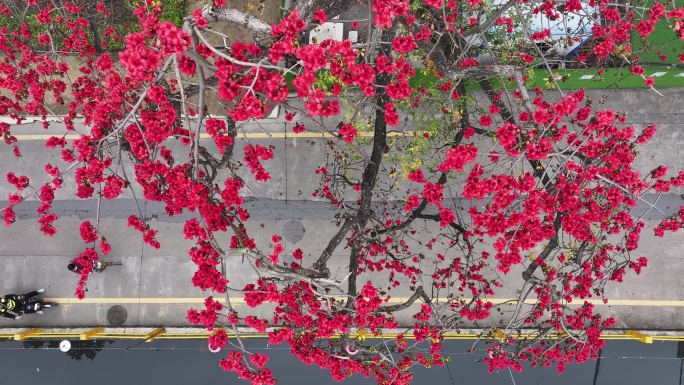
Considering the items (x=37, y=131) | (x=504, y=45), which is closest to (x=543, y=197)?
(x=504, y=45)

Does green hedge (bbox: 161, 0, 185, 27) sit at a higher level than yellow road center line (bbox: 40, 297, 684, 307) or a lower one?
higher

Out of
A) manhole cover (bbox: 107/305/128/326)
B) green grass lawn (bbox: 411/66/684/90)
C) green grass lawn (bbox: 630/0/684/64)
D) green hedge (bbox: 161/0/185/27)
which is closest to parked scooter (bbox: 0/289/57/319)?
manhole cover (bbox: 107/305/128/326)

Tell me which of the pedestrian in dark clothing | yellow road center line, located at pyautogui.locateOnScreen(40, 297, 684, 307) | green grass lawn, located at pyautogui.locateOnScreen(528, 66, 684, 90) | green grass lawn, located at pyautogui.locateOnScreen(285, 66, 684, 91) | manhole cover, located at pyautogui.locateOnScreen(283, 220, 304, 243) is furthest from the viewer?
manhole cover, located at pyautogui.locateOnScreen(283, 220, 304, 243)

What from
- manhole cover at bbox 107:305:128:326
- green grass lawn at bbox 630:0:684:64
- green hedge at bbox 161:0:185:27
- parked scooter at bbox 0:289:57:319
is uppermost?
green hedge at bbox 161:0:185:27

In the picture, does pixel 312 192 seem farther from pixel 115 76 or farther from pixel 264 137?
pixel 115 76

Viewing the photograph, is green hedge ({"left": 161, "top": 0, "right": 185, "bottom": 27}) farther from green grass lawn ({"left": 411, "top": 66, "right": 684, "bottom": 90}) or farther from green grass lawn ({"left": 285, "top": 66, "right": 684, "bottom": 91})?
green grass lawn ({"left": 411, "top": 66, "right": 684, "bottom": 90})
